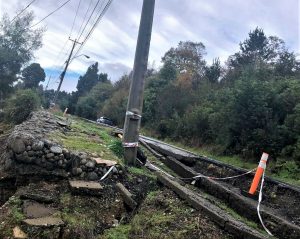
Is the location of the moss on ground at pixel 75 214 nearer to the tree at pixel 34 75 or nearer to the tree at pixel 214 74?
the tree at pixel 214 74

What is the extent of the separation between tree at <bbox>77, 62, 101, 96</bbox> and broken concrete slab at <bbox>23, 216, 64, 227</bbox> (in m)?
79.3

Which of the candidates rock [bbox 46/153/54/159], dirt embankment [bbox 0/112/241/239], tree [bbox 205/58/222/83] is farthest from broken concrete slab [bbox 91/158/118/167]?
tree [bbox 205/58/222/83]

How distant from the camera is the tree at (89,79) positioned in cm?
8444

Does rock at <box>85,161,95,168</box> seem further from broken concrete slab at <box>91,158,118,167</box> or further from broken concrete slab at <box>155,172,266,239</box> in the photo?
broken concrete slab at <box>155,172,266,239</box>

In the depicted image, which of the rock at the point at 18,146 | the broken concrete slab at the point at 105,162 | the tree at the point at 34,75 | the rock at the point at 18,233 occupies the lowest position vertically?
the rock at the point at 18,233

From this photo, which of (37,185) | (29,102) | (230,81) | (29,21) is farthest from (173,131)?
(29,21)

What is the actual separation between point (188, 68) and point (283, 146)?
32.4 m

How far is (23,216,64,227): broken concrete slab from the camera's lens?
4434mm

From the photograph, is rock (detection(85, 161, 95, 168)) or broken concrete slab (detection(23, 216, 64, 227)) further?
rock (detection(85, 161, 95, 168))

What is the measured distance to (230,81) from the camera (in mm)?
33688

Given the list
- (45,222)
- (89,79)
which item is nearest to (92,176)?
(45,222)

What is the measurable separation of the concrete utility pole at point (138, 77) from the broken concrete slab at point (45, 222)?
4.30m

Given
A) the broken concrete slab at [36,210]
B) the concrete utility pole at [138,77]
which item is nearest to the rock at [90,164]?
the broken concrete slab at [36,210]

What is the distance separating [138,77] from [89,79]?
3135 inches
